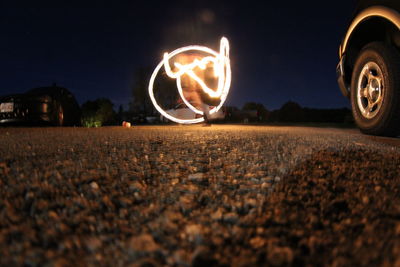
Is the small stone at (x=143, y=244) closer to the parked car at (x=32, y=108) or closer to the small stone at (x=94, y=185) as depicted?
the small stone at (x=94, y=185)

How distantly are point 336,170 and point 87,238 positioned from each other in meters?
2.06

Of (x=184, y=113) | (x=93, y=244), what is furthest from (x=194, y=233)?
(x=184, y=113)

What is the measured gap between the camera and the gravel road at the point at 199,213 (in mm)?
1133

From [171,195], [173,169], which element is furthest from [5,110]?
[171,195]

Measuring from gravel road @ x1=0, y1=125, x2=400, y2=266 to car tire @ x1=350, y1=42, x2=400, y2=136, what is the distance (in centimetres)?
110

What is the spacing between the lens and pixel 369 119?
3.93 metres

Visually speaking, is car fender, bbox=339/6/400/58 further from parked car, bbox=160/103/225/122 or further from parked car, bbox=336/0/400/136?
parked car, bbox=160/103/225/122

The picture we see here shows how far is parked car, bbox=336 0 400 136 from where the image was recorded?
3.38 meters

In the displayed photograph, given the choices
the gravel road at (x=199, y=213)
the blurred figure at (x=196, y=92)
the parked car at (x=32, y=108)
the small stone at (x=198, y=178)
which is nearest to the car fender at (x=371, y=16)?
the gravel road at (x=199, y=213)

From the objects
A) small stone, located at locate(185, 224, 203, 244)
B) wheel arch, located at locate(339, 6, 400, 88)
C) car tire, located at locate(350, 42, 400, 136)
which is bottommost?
small stone, located at locate(185, 224, 203, 244)

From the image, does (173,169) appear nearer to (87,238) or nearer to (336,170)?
(87,238)

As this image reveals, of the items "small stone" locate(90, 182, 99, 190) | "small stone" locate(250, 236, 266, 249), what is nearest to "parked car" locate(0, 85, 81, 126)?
"small stone" locate(90, 182, 99, 190)

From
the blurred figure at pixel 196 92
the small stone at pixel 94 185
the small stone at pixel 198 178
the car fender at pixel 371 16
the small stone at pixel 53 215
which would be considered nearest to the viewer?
the small stone at pixel 53 215

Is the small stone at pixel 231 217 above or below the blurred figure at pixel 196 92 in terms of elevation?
below
